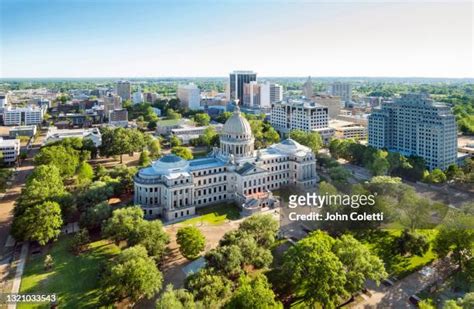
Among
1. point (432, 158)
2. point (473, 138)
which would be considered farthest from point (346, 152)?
point (473, 138)

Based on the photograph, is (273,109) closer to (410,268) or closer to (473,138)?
(473,138)

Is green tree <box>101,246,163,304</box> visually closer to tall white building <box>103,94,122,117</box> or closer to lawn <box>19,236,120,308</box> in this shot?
lawn <box>19,236,120,308</box>

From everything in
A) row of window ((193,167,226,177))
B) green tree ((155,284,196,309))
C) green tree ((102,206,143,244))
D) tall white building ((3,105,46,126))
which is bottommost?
green tree ((155,284,196,309))

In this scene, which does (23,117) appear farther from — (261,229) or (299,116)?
(261,229)

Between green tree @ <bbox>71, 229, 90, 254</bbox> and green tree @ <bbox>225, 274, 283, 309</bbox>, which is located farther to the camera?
green tree @ <bbox>71, 229, 90, 254</bbox>

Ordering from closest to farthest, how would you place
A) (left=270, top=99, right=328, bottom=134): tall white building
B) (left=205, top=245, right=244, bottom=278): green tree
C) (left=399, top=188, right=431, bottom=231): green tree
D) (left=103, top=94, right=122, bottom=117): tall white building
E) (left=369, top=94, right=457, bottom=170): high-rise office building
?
(left=205, top=245, right=244, bottom=278): green tree < (left=399, top=188, right=431, bottom=231): green tree < (left=369, top=94, right=457, bottom=170): high-rise office building < (left=270, top=99, right=328, bottom=134): tall white building < (left=103, top=94, right=122, bottom=117): tall white building

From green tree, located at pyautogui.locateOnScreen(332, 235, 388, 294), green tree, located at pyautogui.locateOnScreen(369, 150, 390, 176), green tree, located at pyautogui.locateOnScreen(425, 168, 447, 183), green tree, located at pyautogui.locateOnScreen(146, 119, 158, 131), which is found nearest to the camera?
green tree, located at pyautogui.locateOnScreen(332, 235, 388, 294)

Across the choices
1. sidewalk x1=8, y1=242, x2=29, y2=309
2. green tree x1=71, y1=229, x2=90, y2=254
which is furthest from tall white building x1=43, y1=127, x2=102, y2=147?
green tree x1=71, y1=229, x2=90, y2=254
